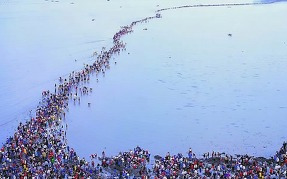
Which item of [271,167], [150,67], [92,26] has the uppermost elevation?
[92,26]

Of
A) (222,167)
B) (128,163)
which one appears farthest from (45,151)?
(222,167)

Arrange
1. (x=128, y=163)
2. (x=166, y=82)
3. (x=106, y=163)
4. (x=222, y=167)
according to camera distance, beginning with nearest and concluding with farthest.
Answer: (x=222, y=167)
(x=128, y=163)
(x=106, y=163)
(x=166, y=82)

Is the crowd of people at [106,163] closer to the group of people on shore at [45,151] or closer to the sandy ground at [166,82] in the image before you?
the group of people on shore at [45,151]

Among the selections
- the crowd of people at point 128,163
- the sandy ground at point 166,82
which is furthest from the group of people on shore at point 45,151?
the sandy ground at point 166,82

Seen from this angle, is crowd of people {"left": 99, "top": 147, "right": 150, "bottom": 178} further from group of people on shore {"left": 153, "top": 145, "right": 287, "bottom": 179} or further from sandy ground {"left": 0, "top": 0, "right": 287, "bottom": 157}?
sandy ground {"left": 0, "top": 0, "right": 287, "bottom": 157}

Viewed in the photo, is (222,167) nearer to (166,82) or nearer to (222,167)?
(222,167)

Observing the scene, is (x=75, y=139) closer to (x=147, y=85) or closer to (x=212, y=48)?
(x=147, y=85)

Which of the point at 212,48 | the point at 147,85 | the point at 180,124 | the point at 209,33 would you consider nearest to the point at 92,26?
the point at 209,33

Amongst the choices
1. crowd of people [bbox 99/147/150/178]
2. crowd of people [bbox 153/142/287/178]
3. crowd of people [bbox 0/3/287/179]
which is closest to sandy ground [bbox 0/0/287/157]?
crowd of people [bbox 0/3/287/179]
